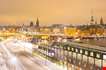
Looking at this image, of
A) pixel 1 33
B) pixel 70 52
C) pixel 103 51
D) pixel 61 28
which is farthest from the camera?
pixel 1 33

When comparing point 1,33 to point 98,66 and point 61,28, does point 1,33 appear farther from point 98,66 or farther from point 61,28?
point 98,66

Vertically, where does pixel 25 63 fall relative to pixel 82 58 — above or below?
below

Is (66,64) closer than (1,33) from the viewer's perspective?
Yes

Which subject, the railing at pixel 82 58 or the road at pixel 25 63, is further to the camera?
the road at pixel 25 63

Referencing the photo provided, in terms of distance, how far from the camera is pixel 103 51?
28016 millimetres

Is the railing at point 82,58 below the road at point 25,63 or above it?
above

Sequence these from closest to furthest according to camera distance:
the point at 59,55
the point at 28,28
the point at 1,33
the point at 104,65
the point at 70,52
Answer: the point at 104,65, the point at 70,52, the point at 59,55, the point at 1,33, the point at 28,28

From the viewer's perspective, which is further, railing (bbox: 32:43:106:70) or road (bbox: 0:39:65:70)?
road (bbox: 0:39:65:70)

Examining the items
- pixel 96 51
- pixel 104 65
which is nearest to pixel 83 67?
pixel 96 51

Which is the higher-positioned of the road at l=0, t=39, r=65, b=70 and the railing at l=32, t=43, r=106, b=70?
the railing at l=32, t=43, r=106, b=70

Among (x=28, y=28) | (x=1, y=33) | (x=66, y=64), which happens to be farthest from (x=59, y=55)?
(x=28, y=28)

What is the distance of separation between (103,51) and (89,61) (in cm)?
235

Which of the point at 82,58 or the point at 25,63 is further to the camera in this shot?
the point at 25,63

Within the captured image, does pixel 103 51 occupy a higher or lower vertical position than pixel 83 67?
higher
